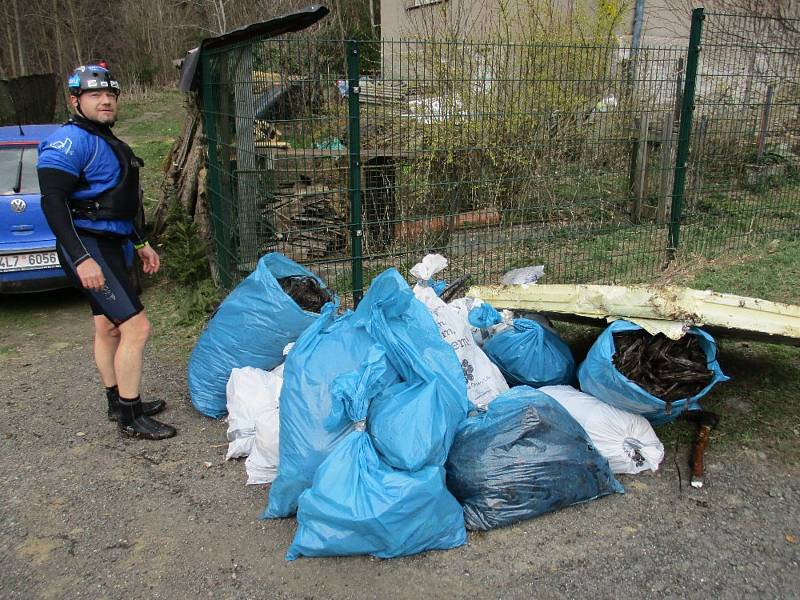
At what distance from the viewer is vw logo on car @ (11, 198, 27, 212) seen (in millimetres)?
5492

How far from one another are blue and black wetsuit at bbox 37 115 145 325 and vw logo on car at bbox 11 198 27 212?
253 centimetres

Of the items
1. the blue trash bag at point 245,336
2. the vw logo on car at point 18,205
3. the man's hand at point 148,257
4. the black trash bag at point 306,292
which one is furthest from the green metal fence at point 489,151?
the vw logo on car at point 18,205

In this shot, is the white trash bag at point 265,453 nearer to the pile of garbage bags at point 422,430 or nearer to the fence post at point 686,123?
the pile of garbage bags at point 422,430

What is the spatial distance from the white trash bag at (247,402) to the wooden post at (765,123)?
511 cm

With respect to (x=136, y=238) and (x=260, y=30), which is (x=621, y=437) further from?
(x=260, y=30)

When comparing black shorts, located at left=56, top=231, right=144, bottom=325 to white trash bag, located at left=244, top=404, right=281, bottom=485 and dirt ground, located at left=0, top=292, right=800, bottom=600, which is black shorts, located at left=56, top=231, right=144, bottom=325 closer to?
dirt ground, located at left=0, top=292, right=800, bottom=600

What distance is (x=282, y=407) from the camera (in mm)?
2930

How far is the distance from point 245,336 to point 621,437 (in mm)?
2016

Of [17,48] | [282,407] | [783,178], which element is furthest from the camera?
[17,48]

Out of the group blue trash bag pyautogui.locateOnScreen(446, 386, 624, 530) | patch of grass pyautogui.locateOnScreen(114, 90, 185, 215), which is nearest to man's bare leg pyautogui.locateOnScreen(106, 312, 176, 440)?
blue trash bag pyautogui.locateOnScreen(446, 386, 624, 530)

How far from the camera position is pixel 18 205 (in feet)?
18.1

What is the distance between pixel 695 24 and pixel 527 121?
1.57 meters

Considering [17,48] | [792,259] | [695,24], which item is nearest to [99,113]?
[695,24]

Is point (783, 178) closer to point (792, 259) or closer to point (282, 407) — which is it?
point (792, 259)
